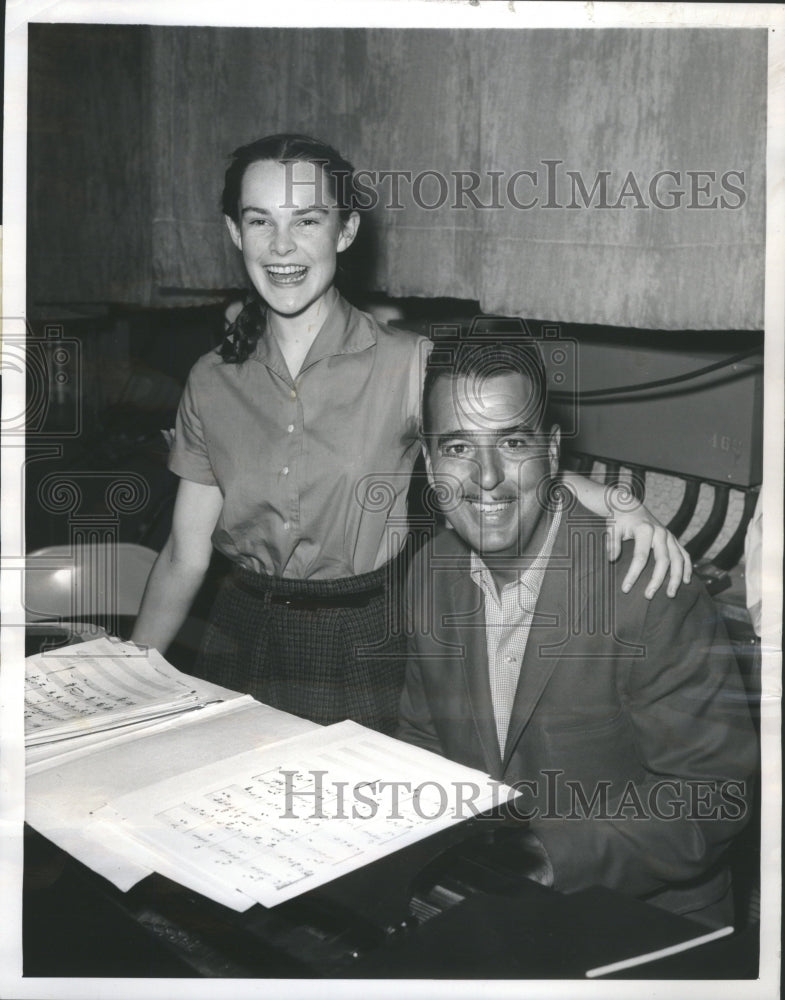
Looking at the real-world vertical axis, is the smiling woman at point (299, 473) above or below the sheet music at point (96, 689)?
above

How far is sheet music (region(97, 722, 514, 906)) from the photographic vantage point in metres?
1.02

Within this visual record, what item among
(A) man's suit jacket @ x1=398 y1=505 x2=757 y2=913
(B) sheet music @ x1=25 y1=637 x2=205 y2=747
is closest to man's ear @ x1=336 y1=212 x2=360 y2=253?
(A) man's suit jacket @ x1=398 y1=505 x2=757 y2=913

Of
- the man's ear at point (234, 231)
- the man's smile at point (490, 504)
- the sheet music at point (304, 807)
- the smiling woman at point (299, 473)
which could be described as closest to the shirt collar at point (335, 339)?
the smiling woman at point (299, 473)

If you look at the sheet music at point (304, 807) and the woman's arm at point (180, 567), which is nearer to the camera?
the sheet music at point (304, 807)

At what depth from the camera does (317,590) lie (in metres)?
1.17

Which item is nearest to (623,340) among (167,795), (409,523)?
(409,523)

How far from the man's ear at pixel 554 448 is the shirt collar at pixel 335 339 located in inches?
8.9

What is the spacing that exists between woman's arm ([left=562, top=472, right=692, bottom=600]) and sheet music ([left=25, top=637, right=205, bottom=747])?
0.50 metres

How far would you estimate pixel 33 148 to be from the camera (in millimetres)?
1160

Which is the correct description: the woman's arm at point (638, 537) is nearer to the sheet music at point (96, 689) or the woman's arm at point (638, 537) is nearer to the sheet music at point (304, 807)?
the sheet music at point (304, 807)

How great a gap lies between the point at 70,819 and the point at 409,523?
49cm

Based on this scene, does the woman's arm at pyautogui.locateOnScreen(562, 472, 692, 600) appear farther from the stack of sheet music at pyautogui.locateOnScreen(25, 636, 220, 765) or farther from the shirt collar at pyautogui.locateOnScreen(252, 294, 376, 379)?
the stack of sheet music at pyautogui.locateOnScreen(25, 636, 220, 765)

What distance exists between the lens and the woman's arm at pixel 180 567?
1.18 meters

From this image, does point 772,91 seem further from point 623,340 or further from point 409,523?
point 409,523
